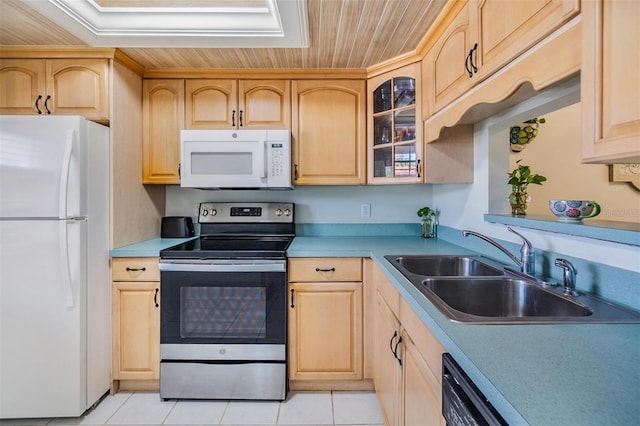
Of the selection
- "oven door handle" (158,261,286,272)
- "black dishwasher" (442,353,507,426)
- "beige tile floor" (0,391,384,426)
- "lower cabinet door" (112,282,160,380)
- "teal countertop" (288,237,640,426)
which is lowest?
"beige tile floor" (0,391,384,426)

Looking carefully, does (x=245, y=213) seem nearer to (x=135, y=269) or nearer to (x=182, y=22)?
(x=135, y=269)

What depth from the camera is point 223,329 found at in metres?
1.89

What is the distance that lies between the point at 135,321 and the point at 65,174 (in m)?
0.94

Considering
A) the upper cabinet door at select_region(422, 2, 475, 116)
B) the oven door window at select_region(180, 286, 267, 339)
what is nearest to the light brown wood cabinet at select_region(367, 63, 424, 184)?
the upper cabinet door at select_region(422, 2, 475, 116)

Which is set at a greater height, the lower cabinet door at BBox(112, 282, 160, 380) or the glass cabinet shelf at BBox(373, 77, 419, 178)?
the glass cabinet shelf at BBox(373, 77, 419, 178)

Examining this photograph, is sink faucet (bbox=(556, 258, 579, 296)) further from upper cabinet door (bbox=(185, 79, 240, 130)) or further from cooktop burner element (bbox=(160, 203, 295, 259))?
upper cabinet door (bbox=(185, 79, 240, 130))

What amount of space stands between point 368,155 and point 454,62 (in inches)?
34.7

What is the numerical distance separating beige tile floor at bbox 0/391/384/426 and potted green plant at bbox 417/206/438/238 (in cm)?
118

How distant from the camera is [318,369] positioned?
6.43 ft

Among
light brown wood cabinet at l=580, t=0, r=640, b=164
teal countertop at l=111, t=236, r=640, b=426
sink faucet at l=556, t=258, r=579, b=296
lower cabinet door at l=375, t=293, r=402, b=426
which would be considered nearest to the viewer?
teal countertop at l=111, t=236, r=640, b=426

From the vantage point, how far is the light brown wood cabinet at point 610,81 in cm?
64

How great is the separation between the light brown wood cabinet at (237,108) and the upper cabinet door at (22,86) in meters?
0.86

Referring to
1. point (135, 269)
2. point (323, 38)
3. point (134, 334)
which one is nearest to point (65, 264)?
point (135, 269)

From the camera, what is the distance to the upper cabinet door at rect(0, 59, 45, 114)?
199cm
